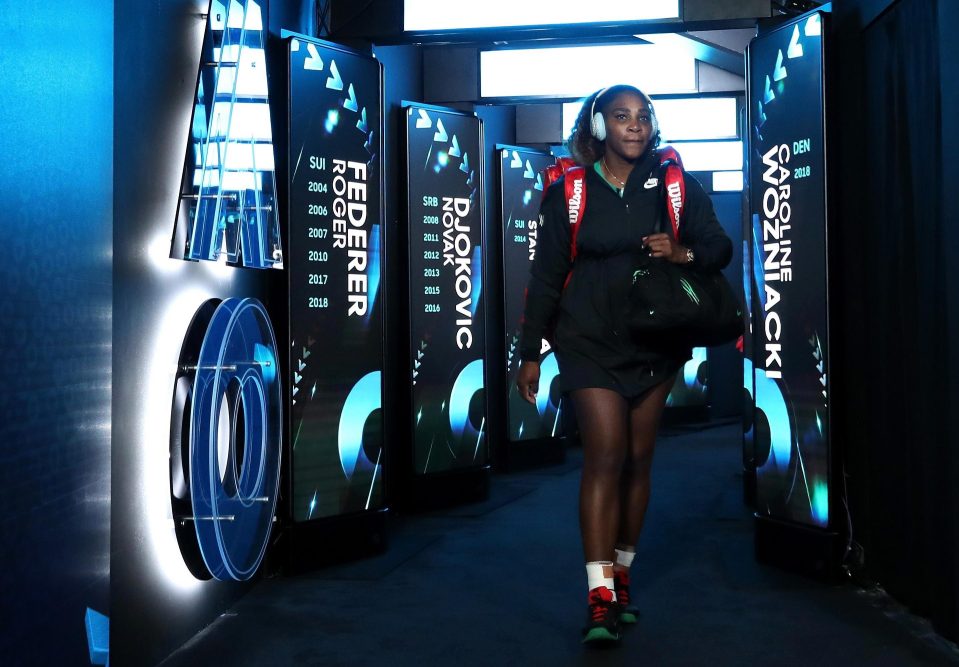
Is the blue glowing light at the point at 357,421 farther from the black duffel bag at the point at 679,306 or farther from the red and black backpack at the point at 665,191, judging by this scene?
the black duffel bag at the point at 679,306

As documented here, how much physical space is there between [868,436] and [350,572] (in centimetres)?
174

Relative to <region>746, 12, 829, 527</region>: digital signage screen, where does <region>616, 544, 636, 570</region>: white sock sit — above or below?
below

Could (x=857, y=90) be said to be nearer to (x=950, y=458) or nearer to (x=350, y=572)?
(x=950, y=458)

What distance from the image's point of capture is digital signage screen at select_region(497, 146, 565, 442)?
281 inches

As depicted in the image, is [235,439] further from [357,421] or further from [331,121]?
[331,121]

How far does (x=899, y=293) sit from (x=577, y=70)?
3025 millimetres

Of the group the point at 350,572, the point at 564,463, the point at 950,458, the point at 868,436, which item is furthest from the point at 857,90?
the point at 564,463

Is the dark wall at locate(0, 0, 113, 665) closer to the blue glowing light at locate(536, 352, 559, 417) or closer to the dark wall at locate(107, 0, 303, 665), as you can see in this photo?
the dark wall at locate(107, 0, 303, 665)

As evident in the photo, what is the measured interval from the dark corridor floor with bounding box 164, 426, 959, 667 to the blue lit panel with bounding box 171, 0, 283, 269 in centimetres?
103

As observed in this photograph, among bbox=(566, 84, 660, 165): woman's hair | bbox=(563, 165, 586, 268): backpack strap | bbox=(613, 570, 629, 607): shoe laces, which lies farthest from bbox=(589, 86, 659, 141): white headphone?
bbox=(613, 570, 629, 607): shoe laces

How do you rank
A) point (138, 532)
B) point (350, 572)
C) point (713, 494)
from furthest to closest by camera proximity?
1. point (713, 494)
2. point (350, 572)
3. point (138, 532)

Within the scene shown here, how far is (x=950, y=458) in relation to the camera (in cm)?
277

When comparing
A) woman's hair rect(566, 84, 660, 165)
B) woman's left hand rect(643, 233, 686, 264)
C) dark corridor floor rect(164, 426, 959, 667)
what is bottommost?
dark corridor floor rect(164, 426, 959, 667)

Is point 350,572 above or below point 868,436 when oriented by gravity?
below
